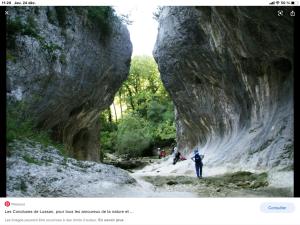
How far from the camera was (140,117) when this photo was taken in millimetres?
30172

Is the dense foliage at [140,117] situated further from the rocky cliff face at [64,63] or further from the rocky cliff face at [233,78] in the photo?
the rocky cliff face at [64,63]

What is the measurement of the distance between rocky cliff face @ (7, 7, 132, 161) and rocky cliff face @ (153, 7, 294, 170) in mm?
Answer: 2504

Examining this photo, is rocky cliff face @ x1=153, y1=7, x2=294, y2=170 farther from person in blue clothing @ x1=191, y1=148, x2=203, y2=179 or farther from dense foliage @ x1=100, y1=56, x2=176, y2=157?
dense foliage @ x1=100, y1=56, x2=176, y2=157

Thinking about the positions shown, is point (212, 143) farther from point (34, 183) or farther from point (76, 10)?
point (34, 183)

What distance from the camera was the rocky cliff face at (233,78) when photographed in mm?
8211

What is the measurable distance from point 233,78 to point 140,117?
18.6 metres

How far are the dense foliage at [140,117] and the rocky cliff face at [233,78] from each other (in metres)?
8.92

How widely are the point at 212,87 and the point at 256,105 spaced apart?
3.73 m

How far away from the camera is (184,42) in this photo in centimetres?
1416
